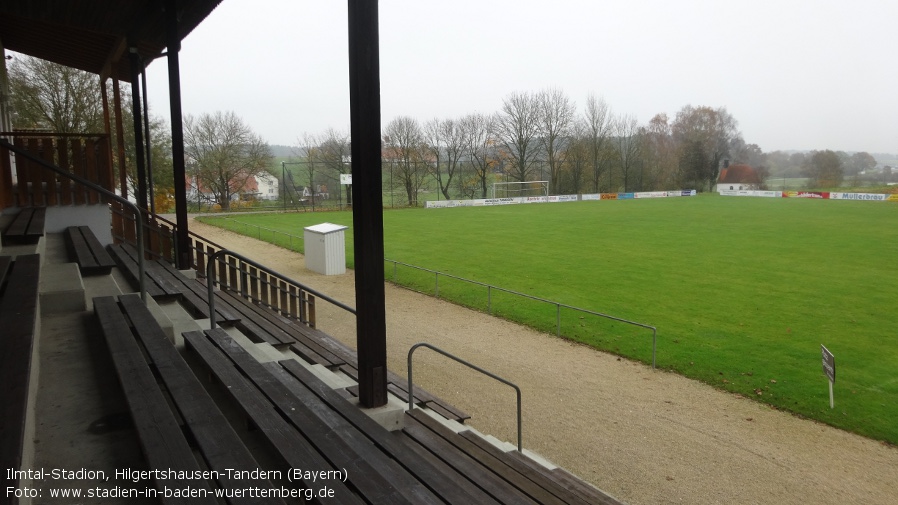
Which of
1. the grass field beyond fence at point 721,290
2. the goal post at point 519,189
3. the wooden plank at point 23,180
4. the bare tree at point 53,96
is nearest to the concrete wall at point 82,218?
the wooden plank at point 23,180

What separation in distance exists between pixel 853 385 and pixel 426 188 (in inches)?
2001

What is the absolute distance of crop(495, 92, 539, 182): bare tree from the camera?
218 ft

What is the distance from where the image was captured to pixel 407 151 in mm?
57094

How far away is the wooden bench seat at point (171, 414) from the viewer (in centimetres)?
258

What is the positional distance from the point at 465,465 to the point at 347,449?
2.97 ft

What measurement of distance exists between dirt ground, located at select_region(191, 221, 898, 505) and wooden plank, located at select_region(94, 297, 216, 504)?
4.66m

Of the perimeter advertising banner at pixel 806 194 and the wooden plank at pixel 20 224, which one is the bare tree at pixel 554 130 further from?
the wooden plank at pixel 20 224

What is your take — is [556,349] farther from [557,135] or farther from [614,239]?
[557,135]

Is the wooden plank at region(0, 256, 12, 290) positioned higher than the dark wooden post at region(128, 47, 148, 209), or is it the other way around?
the dark wooden post at region(128, 47, 148, 209)

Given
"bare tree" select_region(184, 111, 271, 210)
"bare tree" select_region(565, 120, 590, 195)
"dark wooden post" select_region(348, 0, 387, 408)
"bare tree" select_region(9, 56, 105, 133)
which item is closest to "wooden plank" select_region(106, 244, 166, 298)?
"dark wooden post" select_region(348, 0, 387, 408)

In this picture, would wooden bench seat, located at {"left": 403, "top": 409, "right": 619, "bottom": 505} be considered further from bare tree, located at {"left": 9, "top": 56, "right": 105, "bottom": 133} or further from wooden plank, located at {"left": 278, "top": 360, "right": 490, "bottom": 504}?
bare tree, located at {"left": 9, "top": 56, "right": 105, "bottom": 133}

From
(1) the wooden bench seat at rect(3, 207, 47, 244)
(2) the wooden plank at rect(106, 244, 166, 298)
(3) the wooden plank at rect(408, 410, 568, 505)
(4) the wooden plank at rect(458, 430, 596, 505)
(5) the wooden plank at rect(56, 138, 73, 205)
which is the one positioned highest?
(5) the wooden plank at rect(56, 138, 73, 205)

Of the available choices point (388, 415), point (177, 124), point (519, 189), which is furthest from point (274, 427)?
point (519, 189)

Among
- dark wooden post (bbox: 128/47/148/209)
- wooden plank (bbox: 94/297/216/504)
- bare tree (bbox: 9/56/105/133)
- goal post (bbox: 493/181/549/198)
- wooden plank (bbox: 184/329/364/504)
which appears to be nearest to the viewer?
wooden plank (bbox: 94/297/216/504)
